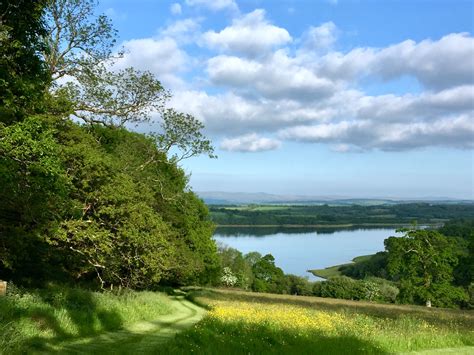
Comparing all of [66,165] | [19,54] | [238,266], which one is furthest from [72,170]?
[238,266]

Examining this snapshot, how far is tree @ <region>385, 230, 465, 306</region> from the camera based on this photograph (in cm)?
5794

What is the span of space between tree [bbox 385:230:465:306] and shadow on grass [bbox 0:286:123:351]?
48290 millimetres

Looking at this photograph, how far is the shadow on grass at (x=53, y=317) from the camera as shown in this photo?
11750 millimetres

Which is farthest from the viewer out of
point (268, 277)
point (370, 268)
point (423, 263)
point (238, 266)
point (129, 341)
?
point (370, 268)

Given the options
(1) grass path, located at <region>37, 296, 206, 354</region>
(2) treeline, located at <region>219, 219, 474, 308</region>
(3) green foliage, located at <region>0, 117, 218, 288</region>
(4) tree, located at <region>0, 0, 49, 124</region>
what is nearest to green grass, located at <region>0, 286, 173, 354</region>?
(1) grass path, located at <region>37, 296, 206, 354</region>

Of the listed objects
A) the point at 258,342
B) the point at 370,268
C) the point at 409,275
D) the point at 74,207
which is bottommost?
the point at 370,268

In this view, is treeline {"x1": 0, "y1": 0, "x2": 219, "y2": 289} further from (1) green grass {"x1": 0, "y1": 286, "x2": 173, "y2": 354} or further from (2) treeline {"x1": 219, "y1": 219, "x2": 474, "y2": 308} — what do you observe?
(2) treeline {"x1": 219, "y1": 219, "x2": 474, "y2": 308}

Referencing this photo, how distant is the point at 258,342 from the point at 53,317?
6.51m

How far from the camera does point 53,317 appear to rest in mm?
13898

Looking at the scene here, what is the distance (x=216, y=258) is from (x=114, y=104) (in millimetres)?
27169

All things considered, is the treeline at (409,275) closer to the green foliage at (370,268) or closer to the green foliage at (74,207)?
the green foliage at (370,268)

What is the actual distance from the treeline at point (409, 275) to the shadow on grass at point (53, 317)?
48.2m

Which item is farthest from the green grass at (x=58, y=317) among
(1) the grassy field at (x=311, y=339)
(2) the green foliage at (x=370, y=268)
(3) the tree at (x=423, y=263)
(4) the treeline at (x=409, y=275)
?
(2) the green foliage at (x=370, y=268)

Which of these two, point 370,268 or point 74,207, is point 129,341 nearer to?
point 74,207
